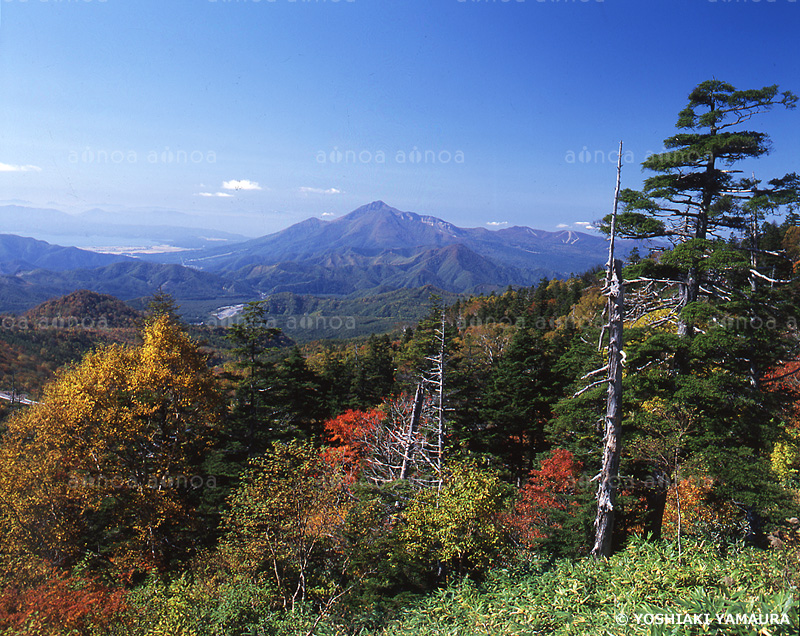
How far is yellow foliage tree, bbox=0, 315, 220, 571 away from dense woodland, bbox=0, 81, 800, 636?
0.34 feet

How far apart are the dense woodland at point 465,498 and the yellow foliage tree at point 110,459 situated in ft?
0.34

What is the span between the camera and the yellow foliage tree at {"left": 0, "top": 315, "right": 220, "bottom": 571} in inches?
666

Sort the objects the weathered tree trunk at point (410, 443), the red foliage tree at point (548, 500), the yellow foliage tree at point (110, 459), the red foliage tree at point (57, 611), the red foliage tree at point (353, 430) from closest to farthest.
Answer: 1. the red foliage tree at point (57, 611)
2. the red foliage tree at point (548, 500)
3. the weathered tree trunk at point (410, 443)
4. the yellow foliage tree at point (110, 459)
5. the red foliage tree at point (353, 430)

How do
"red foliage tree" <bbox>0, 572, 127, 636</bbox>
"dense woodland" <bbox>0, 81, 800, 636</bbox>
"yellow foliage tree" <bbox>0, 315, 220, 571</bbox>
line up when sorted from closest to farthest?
"dense woodland" <bbox>0, 81, 800, 636</bbox>, "red foliage tree" <bbox>0, 572, 127, 636</bbox>, "yellow foliage tree" <bbox>0, 315, 220, 571</bbox>

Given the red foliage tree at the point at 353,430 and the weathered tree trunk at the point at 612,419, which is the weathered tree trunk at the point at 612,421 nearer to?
the weathered tree trunk at the point at 612,419

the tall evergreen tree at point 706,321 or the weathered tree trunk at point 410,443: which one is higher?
the tall evergreen tree at point 706,321

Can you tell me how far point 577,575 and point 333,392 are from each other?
29974 millimetres

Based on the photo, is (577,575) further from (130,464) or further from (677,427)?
(130,464)

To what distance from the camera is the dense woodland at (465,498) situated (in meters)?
8.58

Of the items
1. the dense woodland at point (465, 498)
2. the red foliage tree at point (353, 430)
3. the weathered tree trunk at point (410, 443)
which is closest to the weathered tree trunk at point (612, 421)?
the dense woodland at point (465, 498)

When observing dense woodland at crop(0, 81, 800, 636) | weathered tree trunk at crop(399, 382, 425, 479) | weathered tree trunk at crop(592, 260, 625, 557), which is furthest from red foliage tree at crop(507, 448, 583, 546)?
weathered tree trunk at crop(592, 260, 625, 557)

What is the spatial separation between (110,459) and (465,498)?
1637cm

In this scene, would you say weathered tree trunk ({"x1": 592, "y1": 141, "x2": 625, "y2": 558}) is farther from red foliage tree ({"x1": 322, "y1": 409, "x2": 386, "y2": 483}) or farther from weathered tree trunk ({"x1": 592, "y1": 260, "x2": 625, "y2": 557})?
red foliage tree ({"x1": 322, "y1": 409, "x2": 386, "y2": 483})

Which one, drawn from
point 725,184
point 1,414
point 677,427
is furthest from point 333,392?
point 1,414
